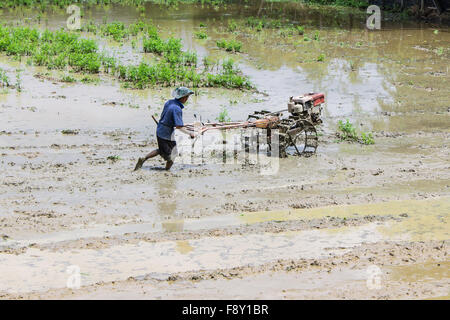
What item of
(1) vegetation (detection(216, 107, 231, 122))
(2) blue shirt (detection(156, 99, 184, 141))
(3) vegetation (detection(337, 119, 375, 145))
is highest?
(2) blue shirt (detection(156, 99, 184, 141))

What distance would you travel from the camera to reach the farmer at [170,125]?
934 centimetres

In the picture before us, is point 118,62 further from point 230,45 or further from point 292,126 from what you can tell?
point 292,126

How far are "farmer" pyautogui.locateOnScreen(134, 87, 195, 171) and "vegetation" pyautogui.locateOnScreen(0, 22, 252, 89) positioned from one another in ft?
16.3

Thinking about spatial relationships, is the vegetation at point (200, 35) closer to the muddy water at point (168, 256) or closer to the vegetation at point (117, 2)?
the vegetation at point (117, 2)

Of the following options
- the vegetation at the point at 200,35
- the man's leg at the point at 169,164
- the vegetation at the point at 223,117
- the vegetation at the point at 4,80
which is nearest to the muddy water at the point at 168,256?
the man's leg at the point at 169,164

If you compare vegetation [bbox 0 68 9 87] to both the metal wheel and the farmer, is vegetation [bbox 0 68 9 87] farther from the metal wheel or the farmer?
the metal wheel

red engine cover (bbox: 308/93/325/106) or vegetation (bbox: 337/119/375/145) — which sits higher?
red engine cover (bbox: 308/93/325/106)

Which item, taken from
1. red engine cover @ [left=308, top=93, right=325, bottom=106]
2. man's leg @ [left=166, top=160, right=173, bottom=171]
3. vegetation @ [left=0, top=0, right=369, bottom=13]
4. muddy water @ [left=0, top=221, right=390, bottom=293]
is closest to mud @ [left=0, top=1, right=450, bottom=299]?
muddy water @ [left=0, top=221, right=390, bottom=293]

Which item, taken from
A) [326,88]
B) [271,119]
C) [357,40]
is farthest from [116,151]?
[357,40]

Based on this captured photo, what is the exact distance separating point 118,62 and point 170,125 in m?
7.33

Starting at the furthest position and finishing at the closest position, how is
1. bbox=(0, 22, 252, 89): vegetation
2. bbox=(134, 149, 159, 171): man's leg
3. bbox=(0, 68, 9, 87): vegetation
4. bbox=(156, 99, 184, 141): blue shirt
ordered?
bbox=(0, 22, 252, 89): vegetation → bbox=(0, 68, 9, 87): vegetation → bbox=(134, 149, 159, 171): man's leg → bbox=(156, 99, 184, 141): blue shirt

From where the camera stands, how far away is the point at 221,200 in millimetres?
8734

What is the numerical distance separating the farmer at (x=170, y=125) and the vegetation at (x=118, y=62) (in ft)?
16.3

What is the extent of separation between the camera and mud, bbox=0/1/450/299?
648 centimetres
